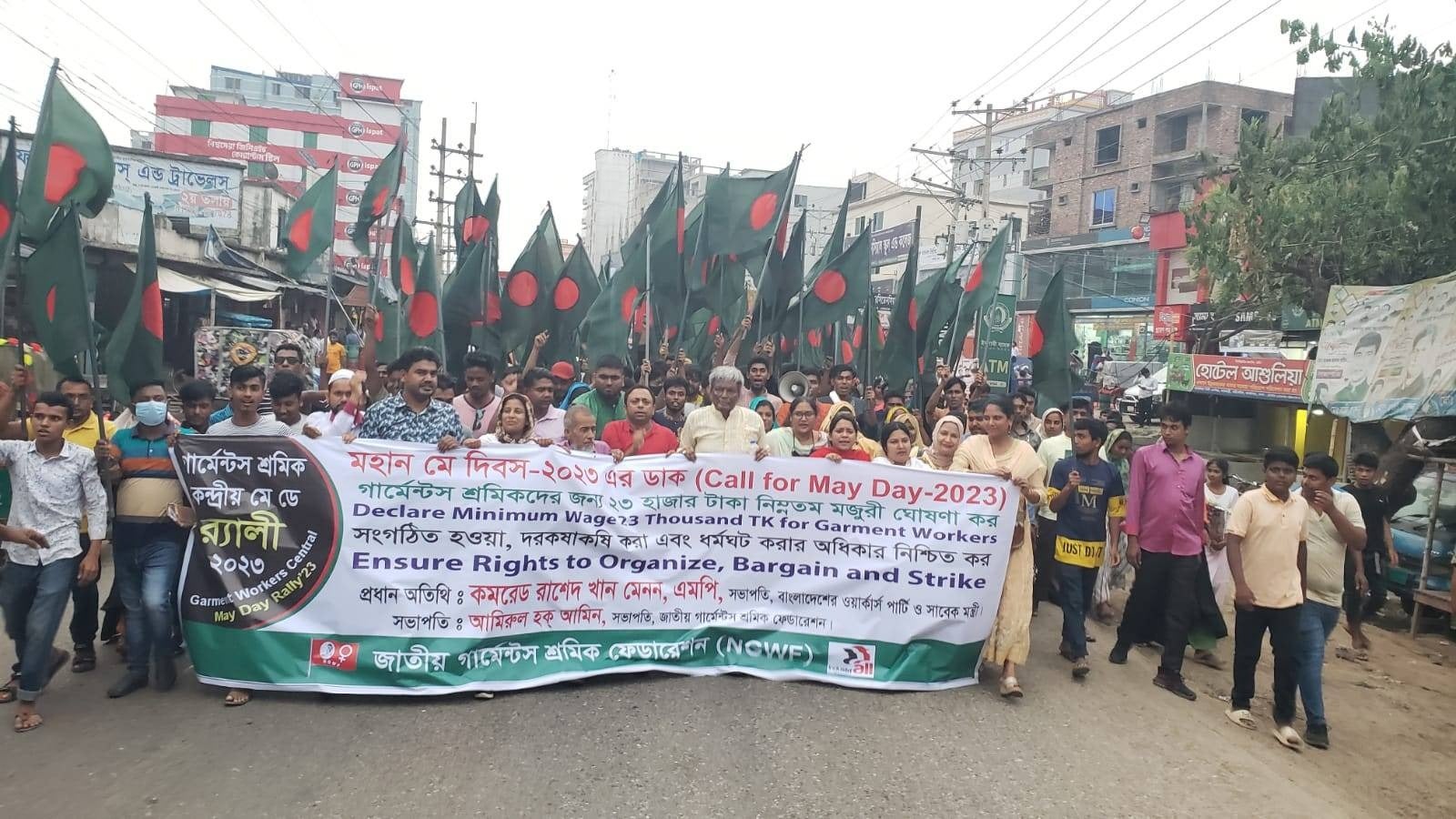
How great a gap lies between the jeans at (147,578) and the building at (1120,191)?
35500 millimetres

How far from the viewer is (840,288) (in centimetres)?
1019

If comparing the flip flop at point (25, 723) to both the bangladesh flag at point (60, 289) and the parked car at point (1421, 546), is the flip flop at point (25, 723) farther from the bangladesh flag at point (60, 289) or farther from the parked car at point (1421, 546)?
the parked car at point (1421, 546)

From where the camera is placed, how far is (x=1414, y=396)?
8242 mm

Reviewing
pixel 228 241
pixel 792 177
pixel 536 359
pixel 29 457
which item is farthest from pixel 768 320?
pixel 228 241

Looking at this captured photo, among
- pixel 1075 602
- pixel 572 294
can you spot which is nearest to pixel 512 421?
pixel 1075 602

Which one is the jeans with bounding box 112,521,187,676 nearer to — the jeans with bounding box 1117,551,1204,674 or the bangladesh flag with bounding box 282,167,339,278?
the bangladesh flag with bounding box 282,167,339,278

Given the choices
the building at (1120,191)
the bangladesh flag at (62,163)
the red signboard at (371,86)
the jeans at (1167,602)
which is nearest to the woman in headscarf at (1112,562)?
the jeans at (1167,602)

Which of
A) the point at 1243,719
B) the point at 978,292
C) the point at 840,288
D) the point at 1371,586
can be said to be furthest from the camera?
the point at 978,292

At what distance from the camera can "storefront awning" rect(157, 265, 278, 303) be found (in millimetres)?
16297

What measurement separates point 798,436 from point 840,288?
4.56 metres

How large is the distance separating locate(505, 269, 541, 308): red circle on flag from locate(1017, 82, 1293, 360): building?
3063 centimetres

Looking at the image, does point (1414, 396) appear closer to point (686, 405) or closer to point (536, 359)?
point (686, 405)

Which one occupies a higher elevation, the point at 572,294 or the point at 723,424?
the point at 572,294

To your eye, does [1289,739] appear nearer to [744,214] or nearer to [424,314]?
[744,214]
